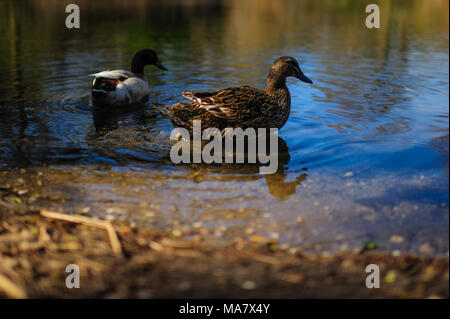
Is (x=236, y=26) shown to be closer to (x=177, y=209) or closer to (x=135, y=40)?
(x=135, y=40)

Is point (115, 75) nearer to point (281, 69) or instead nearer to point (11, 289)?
point (281, 69)

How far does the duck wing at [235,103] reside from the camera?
6.31m

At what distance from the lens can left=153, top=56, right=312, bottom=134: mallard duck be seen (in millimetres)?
6324

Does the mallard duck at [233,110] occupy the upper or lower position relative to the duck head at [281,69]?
lower

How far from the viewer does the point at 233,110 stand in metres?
6.31

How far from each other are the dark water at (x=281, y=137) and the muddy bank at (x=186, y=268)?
247 mm

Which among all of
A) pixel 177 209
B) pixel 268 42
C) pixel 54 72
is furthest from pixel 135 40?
pixel 177 209

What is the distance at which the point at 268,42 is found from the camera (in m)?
16.0
